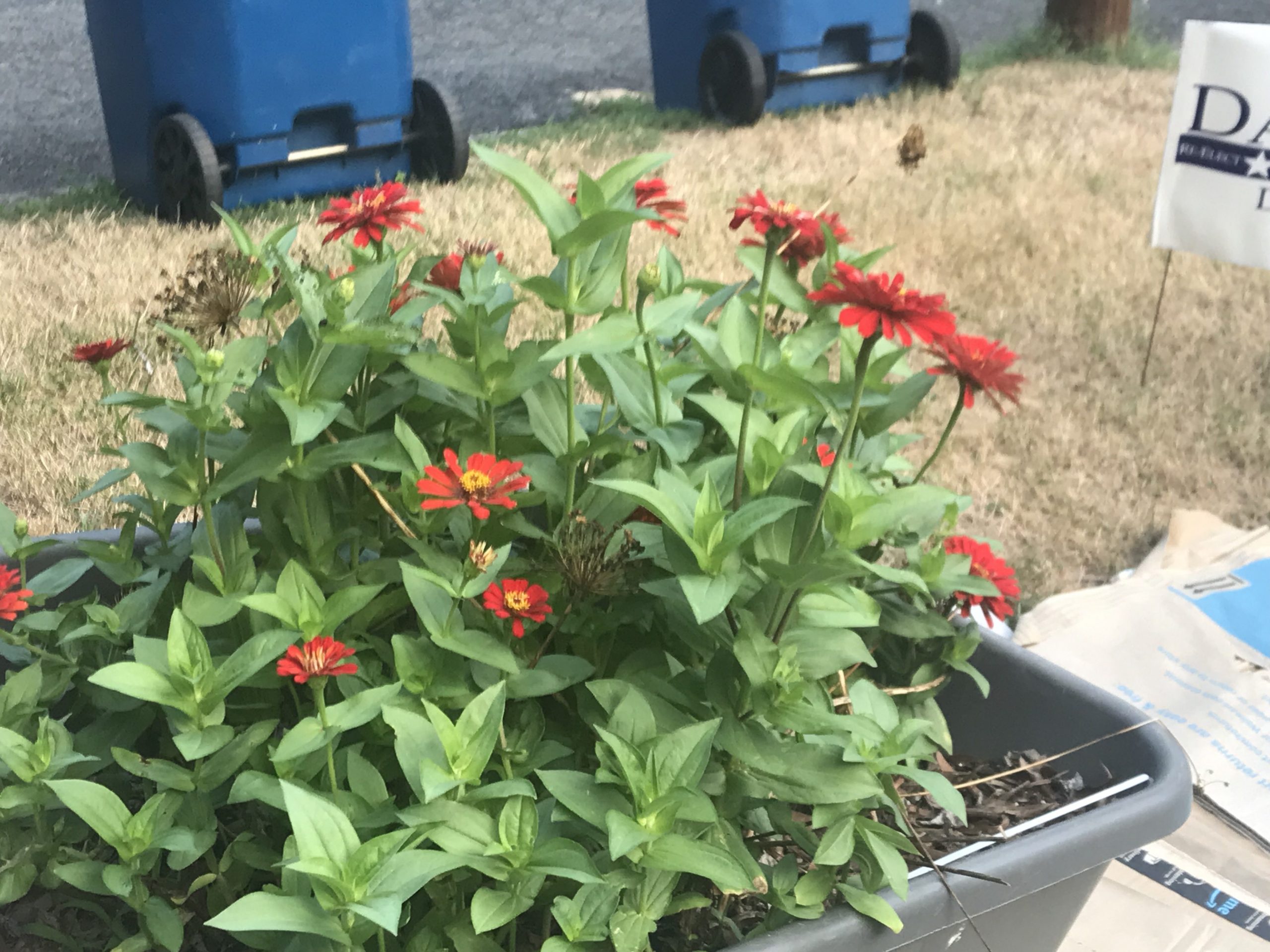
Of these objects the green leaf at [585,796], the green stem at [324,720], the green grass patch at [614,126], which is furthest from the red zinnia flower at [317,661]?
the green grass patch at [614,126]

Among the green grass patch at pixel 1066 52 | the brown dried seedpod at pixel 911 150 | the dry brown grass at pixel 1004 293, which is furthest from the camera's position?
the green grass patch at pixel 1066 52

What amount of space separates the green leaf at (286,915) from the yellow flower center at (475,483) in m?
0.19

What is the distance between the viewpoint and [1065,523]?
4.77ft

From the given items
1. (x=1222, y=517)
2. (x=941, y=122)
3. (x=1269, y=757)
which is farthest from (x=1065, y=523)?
(x=941, y=122)

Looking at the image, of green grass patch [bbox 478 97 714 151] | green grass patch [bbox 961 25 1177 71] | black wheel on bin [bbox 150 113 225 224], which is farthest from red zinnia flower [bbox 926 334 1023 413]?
green grass patch [bbox 961 25 1177 71]

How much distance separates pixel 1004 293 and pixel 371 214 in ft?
5.05

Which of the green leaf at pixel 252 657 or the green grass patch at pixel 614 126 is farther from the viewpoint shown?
the green grass patch at pixel 614 126

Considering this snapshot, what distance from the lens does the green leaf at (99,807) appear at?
559 mm

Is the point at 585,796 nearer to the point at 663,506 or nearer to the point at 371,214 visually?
the point at 663,506

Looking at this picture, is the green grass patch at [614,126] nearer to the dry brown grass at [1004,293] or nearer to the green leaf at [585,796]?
the dry brown grass at [1004,293]

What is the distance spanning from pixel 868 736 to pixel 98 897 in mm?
449

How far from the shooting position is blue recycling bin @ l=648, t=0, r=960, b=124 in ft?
9.02

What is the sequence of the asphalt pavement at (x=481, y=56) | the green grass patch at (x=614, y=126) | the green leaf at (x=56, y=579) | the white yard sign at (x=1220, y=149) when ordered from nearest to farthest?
the green leaf at (x=56, y=579)
the white yard sign at (x=1220, y=149)
the asphalt pavement at (x=481, y=56)
the green grass patch at (x=614, y=126)

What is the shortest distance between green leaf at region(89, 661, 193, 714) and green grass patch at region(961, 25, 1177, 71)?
326 centimetres
